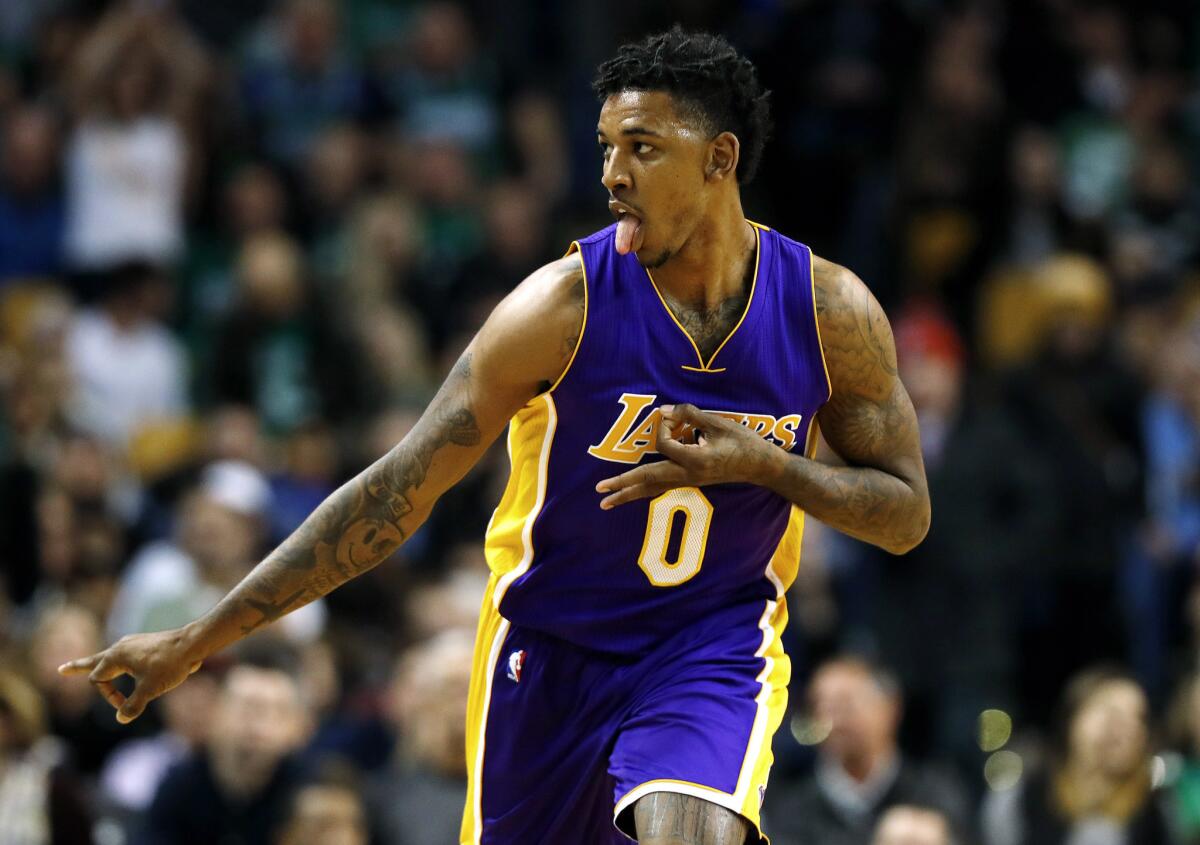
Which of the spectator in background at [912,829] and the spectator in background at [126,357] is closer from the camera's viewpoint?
the spectator in background at [912,829]

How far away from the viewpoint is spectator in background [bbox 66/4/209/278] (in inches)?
497

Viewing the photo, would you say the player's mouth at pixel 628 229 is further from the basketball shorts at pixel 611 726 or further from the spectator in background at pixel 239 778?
the spectator in background at pixel 239 778

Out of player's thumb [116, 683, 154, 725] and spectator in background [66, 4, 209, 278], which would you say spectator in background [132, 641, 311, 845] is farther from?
spectator in background [66, 4, 209, 278]

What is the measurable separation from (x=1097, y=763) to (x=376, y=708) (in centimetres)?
361

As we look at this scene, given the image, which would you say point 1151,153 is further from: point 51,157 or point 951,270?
point 51,157

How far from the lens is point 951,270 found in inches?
527

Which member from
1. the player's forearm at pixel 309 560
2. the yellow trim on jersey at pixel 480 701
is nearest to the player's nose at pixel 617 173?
the player's forearm at pixel 309 560

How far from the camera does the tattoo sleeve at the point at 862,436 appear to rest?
553cm

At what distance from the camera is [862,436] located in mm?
5668

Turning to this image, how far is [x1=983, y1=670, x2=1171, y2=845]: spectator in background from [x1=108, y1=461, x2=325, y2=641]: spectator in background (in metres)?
3.76

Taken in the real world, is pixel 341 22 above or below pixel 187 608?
above

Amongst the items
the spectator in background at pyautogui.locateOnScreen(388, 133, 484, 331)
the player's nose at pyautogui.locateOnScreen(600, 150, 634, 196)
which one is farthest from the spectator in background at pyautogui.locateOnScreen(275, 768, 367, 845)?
the spectator in background at pyautogui.locateOnScreen(388, 133, 484, 331)

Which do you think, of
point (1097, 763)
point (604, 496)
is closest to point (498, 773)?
point (604, 496)

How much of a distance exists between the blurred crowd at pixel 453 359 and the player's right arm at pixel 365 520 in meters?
2.97
